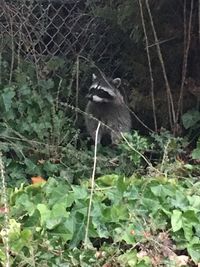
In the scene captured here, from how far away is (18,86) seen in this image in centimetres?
629

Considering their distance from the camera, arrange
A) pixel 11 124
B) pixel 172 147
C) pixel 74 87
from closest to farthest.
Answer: pixel 172 147 → pixel 11 124 → pixel 74 87

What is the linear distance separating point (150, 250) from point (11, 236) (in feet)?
2.25

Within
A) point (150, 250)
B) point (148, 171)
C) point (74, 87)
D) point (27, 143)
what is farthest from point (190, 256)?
point (74, 87)

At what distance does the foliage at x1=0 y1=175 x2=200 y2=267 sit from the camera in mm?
3652

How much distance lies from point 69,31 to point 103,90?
1.21 metres

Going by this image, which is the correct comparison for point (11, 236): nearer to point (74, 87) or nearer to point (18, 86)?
point (18, 86)

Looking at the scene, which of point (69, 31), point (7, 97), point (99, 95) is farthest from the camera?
point (69, 31)

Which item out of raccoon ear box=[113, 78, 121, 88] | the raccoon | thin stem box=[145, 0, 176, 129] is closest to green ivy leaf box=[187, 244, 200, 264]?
thin stem box=[145, 0, 176, 129]

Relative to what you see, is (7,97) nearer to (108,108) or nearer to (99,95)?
(99,95)

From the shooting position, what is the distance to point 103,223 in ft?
12.8

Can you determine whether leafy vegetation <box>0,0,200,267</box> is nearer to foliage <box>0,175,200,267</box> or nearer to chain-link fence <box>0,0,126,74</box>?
foliage <box>0,175,200,267</box>

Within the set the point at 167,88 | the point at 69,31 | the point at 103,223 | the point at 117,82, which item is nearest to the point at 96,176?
the point at 167,88

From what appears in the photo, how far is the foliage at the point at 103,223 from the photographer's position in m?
3.65

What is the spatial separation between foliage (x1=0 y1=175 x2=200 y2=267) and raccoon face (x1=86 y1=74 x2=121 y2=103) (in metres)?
2.07
